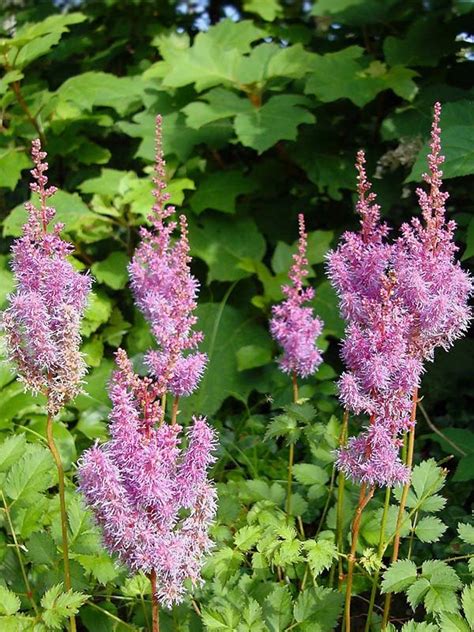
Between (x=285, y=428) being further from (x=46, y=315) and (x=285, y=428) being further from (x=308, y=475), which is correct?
(x=46, y=315)

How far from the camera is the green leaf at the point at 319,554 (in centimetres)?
181

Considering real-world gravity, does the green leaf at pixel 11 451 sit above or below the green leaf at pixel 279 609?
above

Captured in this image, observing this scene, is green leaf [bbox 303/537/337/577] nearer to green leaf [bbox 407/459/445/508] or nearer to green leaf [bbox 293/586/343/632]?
green leaf [bbox 293/586/343/632]

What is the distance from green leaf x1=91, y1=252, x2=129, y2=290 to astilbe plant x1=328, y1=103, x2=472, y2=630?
1978mm

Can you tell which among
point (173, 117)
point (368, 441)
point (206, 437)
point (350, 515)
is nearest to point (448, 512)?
point (350, 515)

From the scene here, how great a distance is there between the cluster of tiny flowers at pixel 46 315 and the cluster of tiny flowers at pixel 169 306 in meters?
0.20

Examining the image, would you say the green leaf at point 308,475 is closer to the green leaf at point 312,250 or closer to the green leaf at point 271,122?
the green leaf at point 312,250

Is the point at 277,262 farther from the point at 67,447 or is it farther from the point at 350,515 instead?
the point at 350,515

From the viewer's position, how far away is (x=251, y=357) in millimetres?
3582

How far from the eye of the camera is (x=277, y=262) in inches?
147

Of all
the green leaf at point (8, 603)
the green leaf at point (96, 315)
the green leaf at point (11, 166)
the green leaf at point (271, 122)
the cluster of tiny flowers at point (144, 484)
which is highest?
the cluster of tiny flowers at point (144, 484)

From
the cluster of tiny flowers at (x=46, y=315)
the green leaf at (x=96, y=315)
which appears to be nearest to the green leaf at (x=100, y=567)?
the cluster of tiny flowers at (x=46, y=315)

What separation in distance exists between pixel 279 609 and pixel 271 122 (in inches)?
89.3

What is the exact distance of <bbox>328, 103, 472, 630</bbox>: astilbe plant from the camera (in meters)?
1.71
